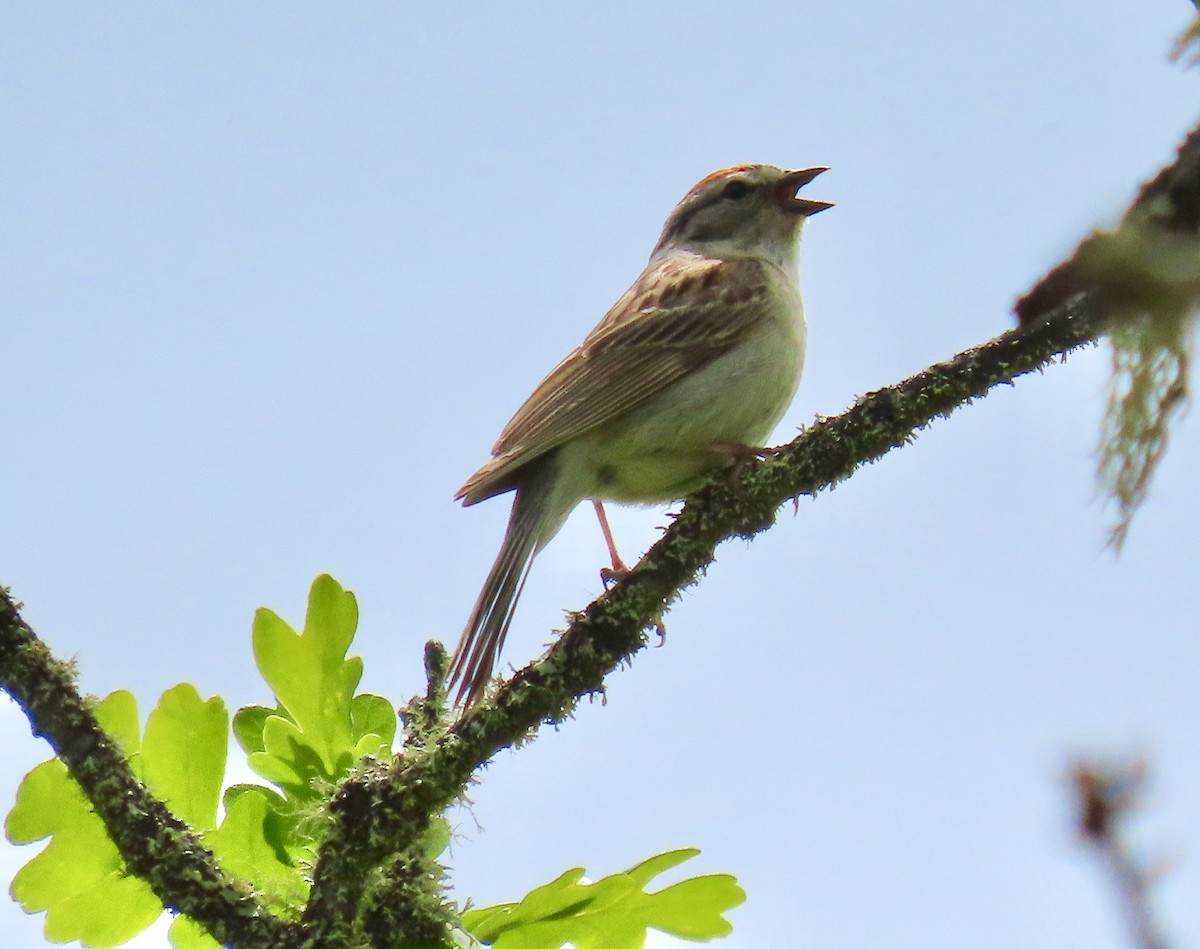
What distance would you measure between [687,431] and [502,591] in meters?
1.08

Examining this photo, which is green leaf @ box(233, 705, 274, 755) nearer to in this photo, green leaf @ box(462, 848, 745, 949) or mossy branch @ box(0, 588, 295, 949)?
mossy branch @ box(0, 588, 295, 949)

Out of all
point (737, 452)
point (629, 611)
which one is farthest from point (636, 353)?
point (629, 611)

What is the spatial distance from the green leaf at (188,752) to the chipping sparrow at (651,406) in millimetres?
1765

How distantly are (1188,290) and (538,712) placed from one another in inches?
83.8

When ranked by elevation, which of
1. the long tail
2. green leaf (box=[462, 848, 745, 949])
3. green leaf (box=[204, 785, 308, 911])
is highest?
the long tail

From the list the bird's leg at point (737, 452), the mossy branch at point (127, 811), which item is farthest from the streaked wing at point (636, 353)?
the mossy branch at point (127, 811)

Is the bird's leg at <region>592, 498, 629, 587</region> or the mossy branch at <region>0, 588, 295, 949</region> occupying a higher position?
the bird's leg at <region>592, 498, 629, 587</region>

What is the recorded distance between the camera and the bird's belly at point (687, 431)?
514 centimetres

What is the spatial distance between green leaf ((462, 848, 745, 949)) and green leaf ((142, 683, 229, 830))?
25.7 inches

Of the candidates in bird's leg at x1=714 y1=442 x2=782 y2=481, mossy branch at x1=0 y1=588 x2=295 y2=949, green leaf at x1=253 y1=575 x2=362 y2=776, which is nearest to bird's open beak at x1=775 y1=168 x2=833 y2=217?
bird's leg at x1=714 y1=442 x2=782 y2=481

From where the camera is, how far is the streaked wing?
5.18 meters

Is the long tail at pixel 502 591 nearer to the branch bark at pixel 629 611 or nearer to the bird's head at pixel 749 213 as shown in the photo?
the branch bark at pixel 629 611

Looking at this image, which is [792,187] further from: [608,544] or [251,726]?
[251,726]

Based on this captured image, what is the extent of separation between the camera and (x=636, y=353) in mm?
5602
